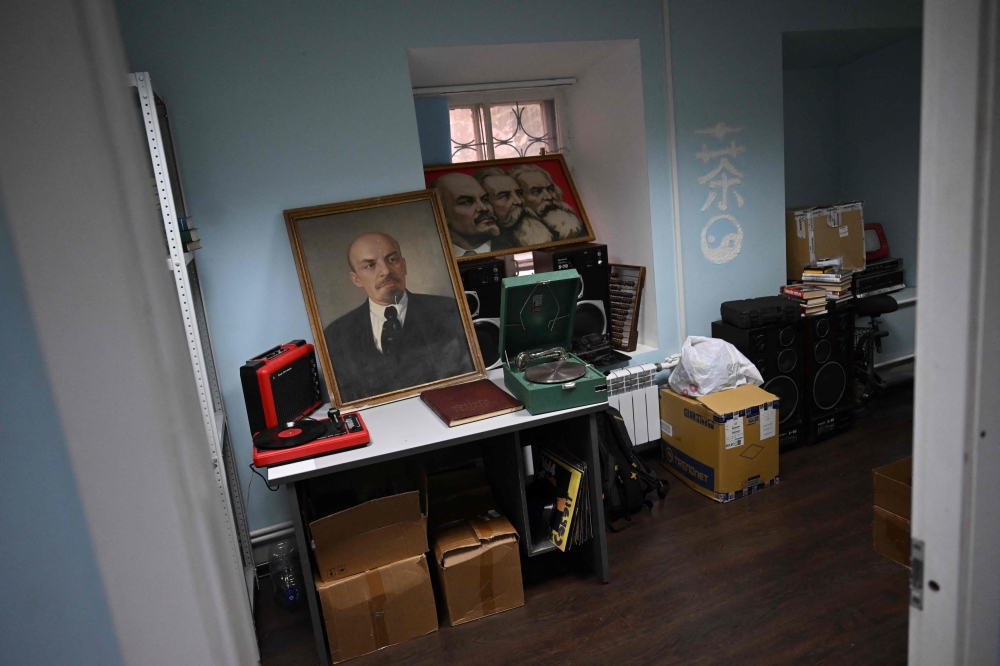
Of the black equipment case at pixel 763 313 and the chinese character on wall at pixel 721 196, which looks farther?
the chinese character on wall at pixel 721 196

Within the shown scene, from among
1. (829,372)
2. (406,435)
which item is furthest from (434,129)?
(829,372)

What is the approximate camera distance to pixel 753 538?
8.87 feet

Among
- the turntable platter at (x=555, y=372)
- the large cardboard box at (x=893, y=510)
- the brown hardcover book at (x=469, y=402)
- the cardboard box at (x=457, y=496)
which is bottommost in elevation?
the cardboard box at (x=457, y=496)

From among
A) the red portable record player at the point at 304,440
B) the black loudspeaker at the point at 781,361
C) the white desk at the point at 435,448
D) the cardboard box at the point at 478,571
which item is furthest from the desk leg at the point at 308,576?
the black loudspeaker at the point at 781,361

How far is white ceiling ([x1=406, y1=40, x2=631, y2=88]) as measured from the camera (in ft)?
9.82

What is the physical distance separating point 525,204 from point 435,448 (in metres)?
1.88

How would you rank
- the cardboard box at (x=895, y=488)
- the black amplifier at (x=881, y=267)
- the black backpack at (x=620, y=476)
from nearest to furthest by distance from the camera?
the cardboard box at (x=895, y=488) → the black backpack at (x=620, y=476) → the black amplifier at (x=881, y=267)

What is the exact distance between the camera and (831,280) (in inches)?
140

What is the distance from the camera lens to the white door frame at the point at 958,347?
0.77 metres

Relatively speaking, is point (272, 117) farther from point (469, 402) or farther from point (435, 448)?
point (435, 448)

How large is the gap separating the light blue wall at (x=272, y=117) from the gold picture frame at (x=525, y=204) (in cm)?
57

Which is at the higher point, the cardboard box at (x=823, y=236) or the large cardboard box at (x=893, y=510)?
the cardboard box at (x=823, y=236)

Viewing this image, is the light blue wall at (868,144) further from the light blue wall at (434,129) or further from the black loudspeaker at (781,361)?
the light blue wall at (434,129)

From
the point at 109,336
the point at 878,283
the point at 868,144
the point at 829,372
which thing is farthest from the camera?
the point at 868,144
